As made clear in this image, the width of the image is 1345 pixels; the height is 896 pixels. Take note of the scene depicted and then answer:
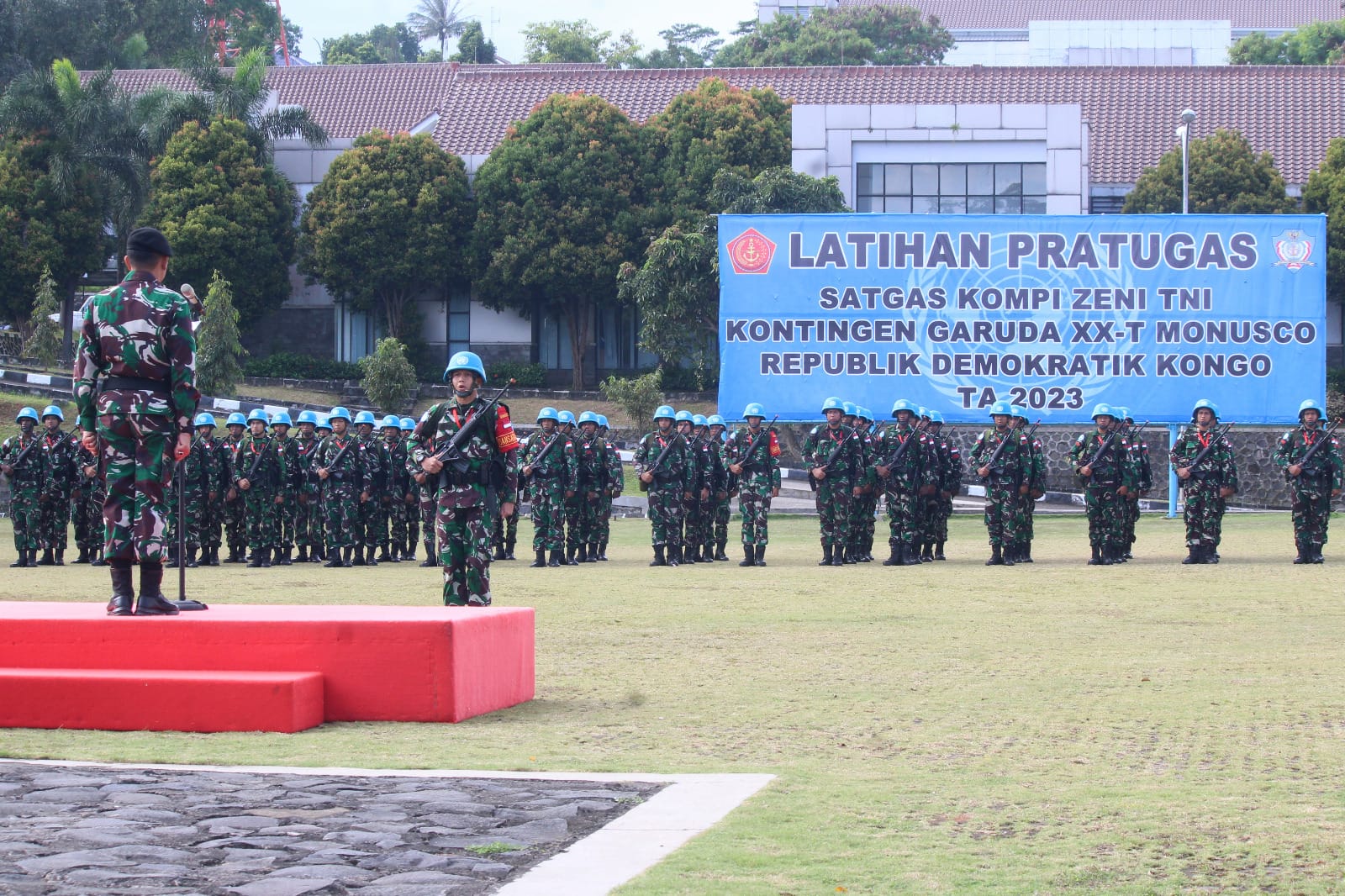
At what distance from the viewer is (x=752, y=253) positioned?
89.6 feet

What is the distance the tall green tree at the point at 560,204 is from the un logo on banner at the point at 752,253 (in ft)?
57.2

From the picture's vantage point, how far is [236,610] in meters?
8.67

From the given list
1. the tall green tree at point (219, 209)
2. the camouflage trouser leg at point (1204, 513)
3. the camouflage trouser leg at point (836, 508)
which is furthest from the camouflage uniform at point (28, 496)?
the tall green tree at point (219, 209)

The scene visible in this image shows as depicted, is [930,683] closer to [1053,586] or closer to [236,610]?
[236,610]

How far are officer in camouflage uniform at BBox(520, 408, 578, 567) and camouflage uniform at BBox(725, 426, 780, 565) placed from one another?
6.72ft

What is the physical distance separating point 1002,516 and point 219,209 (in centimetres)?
2952

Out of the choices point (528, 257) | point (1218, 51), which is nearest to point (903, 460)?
point (528, 257)

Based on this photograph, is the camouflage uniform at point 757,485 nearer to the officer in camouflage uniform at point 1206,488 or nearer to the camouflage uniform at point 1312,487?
the officer in camouflage uniform at point 1206,488

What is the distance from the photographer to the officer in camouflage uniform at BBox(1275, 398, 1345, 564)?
1989cm

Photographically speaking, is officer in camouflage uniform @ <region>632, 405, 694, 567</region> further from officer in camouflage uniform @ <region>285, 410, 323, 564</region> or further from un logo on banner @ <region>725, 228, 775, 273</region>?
un logo on banner @ <region>725, 228, 775, 273</region>

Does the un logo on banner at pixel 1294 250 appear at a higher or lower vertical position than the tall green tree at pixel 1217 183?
lower

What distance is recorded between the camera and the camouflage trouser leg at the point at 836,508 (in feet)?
67.8

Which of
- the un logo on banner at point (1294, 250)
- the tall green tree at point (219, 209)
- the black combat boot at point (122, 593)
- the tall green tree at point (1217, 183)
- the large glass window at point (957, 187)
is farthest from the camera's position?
the tall green tree at point (219, 209)

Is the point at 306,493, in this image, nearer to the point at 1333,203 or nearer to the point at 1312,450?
the point at 1312,450
